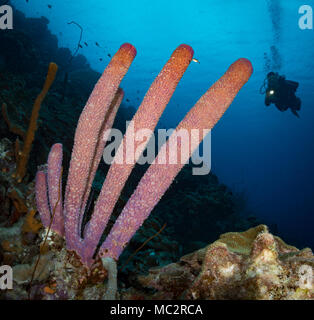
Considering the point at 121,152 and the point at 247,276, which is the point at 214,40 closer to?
the point at 121,152

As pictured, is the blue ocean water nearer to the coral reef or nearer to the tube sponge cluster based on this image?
the coral reef

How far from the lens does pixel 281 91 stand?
38.6 ft

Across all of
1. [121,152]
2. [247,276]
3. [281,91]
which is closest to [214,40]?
[281,91]

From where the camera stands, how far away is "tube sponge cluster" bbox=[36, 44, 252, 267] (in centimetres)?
156

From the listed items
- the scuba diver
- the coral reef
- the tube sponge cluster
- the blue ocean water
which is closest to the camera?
the coral reef

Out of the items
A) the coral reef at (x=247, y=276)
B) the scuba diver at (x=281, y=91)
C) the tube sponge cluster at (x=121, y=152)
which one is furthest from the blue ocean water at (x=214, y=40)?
the tube sponge cluster at (x=121, y=152)

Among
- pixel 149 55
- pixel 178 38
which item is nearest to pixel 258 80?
pixel 178 38

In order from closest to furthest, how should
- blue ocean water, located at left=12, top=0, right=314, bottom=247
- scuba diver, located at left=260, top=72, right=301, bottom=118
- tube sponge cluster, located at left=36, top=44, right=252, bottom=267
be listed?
tube sponge cluster, located at left=36, top=44, right=252, bottom=267, scuba diver, located at left=260, top=72, right=301, bottom=118, blue ocean water, located at left=12, top=0, right=314, bottom=247

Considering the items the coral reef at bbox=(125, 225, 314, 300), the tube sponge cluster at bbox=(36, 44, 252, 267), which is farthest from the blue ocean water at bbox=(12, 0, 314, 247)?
the tube sponge cluster at bbox=(36, 44, 252, 267)

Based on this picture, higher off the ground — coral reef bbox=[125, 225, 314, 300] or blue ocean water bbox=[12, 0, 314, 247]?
blue ocean water bbox=[12, 0, 314, 247]

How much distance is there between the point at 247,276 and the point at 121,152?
3.91ft

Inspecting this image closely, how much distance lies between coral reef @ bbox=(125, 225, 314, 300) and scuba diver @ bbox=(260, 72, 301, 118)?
37.0ft

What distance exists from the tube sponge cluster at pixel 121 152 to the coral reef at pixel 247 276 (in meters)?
0.57

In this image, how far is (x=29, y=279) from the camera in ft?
5.57
